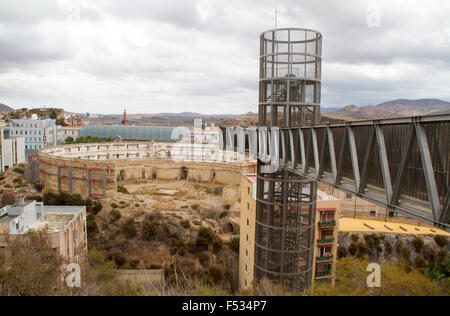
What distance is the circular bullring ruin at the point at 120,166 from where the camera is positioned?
3494cm

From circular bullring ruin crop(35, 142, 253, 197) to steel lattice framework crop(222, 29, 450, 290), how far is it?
21.5 meters

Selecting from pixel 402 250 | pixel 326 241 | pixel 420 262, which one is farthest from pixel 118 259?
pixel 420 262

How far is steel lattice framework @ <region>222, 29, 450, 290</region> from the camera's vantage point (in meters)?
5.36

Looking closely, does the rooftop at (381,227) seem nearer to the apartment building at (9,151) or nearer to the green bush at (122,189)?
the green bush at (122,189)

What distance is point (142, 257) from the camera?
26609 millimetres

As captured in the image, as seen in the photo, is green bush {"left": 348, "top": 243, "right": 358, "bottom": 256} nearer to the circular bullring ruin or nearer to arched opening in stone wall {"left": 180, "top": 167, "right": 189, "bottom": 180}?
the circular bullring ruin

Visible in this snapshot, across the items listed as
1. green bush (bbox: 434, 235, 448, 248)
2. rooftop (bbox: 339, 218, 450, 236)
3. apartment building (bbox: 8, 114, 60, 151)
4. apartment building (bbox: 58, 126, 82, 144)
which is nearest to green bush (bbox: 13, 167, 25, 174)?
apartment building (bbox: 8, 114, 60, 151)

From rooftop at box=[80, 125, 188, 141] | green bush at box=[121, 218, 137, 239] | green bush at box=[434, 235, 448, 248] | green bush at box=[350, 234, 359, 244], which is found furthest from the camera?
rooftop at box=[80, 125, 188, 141]

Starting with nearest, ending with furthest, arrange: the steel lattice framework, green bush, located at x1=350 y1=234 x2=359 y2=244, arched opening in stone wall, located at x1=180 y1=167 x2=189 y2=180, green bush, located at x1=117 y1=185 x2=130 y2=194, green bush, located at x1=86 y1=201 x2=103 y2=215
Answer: the steel lattice framework, green bush, located at x1=350 y1=234 x2=359 y2=244, green bush, located at x1=86 y1=201 x2=103 y2=215, green bush, located at x1=117 y1=185 x2=130 y2=194, arched opening in stone wall, located at x1=180 y1=167 x2=189 y2=180

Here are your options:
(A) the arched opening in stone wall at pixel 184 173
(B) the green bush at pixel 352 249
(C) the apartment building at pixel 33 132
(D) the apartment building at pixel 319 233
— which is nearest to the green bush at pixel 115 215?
(D) the apartment building at pixel 319 233

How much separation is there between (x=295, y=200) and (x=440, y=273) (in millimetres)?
22955

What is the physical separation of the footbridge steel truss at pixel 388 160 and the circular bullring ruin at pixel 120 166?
25899mm

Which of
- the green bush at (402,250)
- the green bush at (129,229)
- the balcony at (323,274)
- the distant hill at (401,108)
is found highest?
the distant hill at (401,108)
